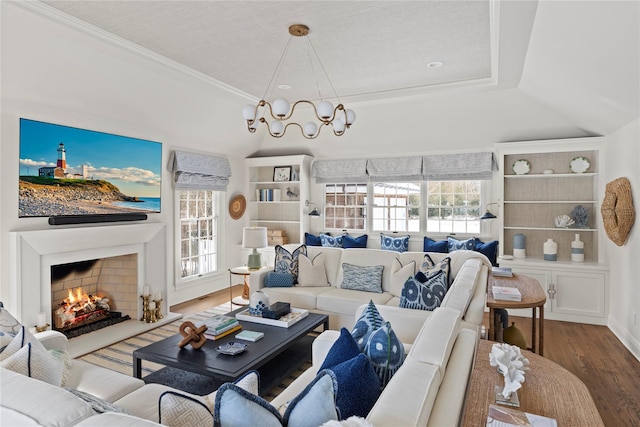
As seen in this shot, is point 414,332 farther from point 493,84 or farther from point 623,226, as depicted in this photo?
point 493,84

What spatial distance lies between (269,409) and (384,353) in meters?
0.67

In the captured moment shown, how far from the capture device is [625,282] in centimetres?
379

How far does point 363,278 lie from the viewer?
4.22 metres

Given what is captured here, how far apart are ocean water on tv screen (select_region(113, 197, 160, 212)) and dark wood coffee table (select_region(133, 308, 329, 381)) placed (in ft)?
7.05

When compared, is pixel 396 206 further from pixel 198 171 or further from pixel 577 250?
pixel 198 171

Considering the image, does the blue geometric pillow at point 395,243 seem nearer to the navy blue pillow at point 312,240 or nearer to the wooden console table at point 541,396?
the navy blue pillow at point 312,240

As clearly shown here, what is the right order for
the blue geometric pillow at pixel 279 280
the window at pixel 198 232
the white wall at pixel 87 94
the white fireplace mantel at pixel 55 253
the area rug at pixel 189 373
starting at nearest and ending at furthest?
the area rug at pixel 189 373
the white wall at pixel 87 94
the white fireplace mantel at pixel 55 253
the blue geometric pillow at pixel 279 280
the window at pixel 198 232

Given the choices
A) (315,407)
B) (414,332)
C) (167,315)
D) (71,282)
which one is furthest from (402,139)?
(315,407)

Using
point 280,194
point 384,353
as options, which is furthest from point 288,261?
point 384,353

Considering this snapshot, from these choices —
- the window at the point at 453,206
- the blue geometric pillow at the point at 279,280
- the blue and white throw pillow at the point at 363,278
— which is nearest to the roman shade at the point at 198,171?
the blue geometric pillow at the point at 279,280

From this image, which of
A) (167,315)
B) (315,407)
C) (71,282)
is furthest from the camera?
(167,315)

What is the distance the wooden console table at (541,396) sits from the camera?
1.24 meters

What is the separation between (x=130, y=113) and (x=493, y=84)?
13.7 feet

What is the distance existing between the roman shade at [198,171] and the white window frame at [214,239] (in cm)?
16
